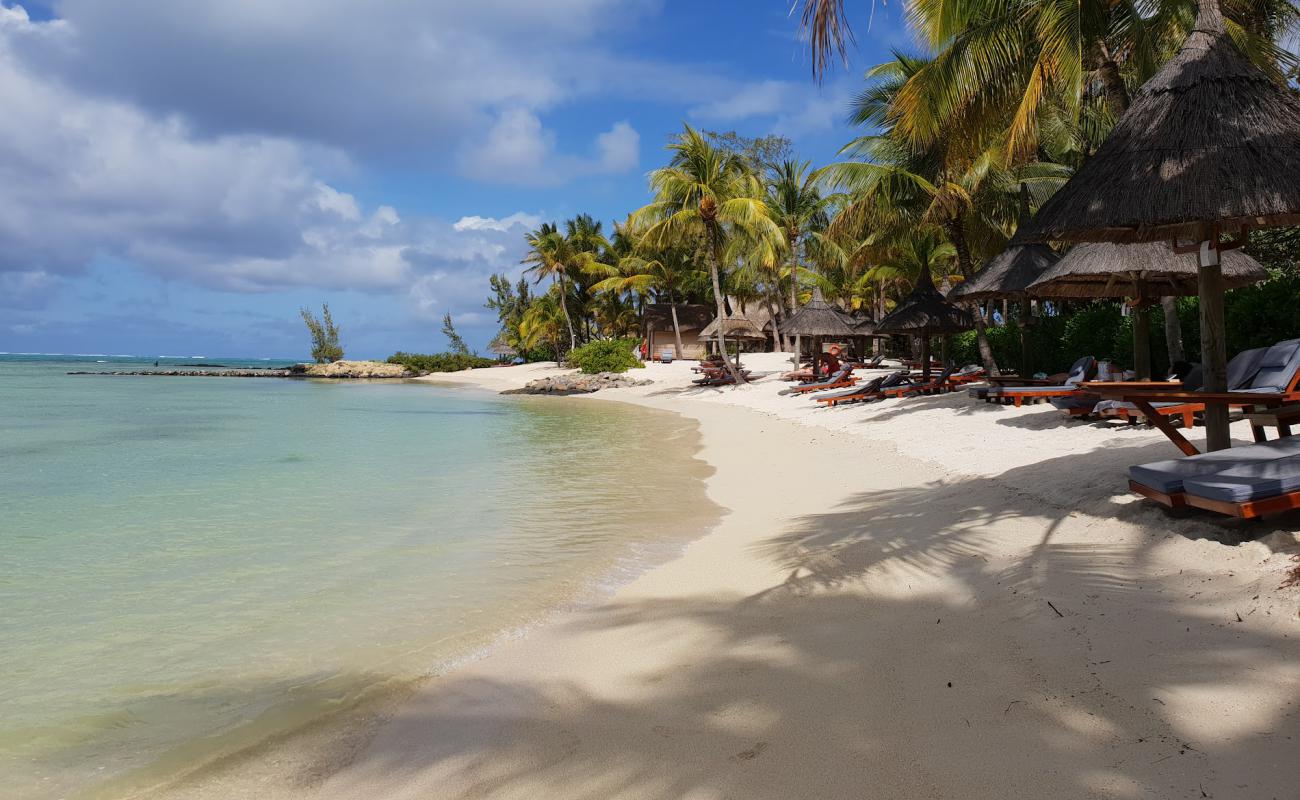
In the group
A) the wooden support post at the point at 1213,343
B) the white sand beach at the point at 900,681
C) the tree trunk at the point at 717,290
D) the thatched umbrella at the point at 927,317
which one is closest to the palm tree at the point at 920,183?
the thatched umbrella at the point at 927,317

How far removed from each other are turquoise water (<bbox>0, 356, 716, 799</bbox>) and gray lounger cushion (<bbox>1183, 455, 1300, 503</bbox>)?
3.79 meters

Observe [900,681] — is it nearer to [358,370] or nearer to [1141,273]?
[1141,273]

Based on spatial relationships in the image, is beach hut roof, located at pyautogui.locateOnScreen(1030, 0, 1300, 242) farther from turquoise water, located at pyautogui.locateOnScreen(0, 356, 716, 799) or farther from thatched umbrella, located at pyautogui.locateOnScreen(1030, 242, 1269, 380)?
turquoise water, located at pyautogui.locateOnScreen(0, 356, 716, 799)

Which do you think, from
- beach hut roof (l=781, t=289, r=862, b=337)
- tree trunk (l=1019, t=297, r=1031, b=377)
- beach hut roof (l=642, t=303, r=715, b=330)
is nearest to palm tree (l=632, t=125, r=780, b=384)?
beach hut roof (l=781, t=289, r=862, b=337)

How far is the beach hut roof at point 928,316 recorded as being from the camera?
53.1ft

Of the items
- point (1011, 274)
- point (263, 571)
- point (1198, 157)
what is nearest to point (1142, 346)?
point (1011, 274)

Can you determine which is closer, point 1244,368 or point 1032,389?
point 1244,368

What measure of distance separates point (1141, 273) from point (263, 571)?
34.3 ft

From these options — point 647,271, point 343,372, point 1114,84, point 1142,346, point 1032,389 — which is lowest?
point 1032,389

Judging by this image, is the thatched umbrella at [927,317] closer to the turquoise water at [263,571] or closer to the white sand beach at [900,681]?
the turquoise water at [263,571]

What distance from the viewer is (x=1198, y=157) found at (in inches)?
203

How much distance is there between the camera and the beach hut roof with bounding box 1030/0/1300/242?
16.3 ft

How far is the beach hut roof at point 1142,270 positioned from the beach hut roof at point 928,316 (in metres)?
5.44

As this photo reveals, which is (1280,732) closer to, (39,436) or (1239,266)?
(1239,266)
